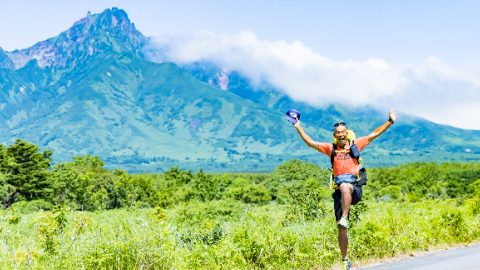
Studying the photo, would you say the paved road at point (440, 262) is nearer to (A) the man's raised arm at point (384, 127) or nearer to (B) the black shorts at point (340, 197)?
(B) the black shorts at point (340, 197)

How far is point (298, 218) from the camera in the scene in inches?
711

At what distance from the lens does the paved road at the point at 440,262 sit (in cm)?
1191

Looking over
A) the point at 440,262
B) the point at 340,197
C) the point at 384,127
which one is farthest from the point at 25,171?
the point at 340,197

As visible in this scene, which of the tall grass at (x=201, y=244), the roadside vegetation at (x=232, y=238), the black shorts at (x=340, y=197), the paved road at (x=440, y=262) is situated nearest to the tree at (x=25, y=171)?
the roadside vegetation at (x=232, y=238)

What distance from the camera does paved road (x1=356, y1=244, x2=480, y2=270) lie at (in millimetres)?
11906

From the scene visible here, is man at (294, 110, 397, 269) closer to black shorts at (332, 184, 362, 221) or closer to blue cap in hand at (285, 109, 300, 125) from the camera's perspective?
black shorts at (332, 184, 362, 221)

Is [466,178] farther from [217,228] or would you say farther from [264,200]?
[217,228]

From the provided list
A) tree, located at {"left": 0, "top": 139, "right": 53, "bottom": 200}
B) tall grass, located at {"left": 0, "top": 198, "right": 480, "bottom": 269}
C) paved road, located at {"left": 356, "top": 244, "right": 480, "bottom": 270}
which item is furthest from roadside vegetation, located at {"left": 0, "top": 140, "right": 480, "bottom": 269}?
tree, located at {"left": 0, "top": 139, "right": 53, "bottom": 200}

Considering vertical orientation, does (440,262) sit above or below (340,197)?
below

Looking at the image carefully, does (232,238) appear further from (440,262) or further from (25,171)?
(25,171)

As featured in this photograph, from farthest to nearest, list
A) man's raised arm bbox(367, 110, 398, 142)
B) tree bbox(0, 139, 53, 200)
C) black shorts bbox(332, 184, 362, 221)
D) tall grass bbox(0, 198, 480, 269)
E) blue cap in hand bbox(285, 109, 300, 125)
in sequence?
1. tree bbox(0, 139, 53, 200)
2. blue cap in hand bbox(285, 109, 300, 125)
3. man's raised arm bbox(367, 110, 398, 142)
4. black shorts bbox(332, 184, 362, 221)
5. tall grass bbox(0, 198, 480, 269)

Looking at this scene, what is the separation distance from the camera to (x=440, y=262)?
1264cm

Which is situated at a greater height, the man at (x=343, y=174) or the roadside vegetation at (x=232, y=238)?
the man at (x=343, y=174)

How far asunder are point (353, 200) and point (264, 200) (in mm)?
67010
